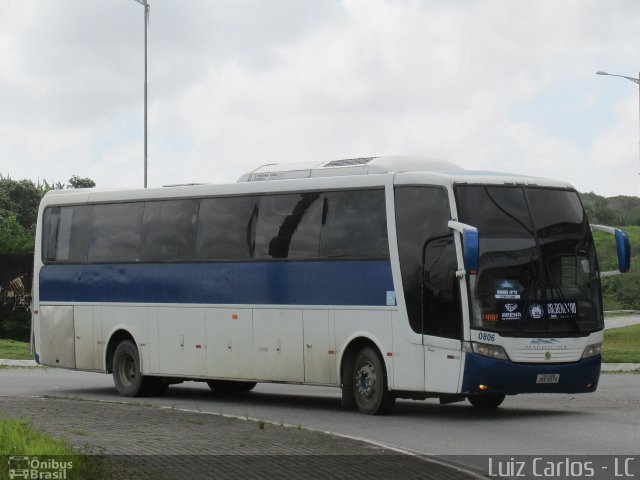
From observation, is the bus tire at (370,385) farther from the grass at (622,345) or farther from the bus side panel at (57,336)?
the grass at (622,345)

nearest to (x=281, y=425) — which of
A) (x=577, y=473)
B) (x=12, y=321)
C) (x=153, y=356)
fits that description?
(x=577, y=473)

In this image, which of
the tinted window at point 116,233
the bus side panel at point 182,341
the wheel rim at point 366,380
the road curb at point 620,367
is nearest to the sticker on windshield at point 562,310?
the wheel rim at point 366,380

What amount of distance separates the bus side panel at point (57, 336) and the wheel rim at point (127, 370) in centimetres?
122

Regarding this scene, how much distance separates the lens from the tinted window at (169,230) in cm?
2178

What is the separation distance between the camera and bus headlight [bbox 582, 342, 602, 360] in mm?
17984

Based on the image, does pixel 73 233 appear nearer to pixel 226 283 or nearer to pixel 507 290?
pixel 226 283

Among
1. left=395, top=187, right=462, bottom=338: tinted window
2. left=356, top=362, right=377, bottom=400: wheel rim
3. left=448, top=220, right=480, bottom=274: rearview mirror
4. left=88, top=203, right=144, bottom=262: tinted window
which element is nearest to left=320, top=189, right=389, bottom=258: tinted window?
A: left=395, top=187, right=462, bottom=338: tinted window

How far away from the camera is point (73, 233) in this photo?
24.0 meters

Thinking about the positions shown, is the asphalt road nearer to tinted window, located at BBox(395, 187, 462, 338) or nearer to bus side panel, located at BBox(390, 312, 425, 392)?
bus side panel, located at BBox(390, 312, 425, 392)

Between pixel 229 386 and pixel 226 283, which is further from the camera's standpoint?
pixel 229 386

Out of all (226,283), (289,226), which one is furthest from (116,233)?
(289,226)

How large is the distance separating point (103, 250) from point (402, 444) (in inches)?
393

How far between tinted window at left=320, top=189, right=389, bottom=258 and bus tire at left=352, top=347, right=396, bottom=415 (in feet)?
4.63

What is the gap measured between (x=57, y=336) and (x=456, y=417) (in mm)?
8801
